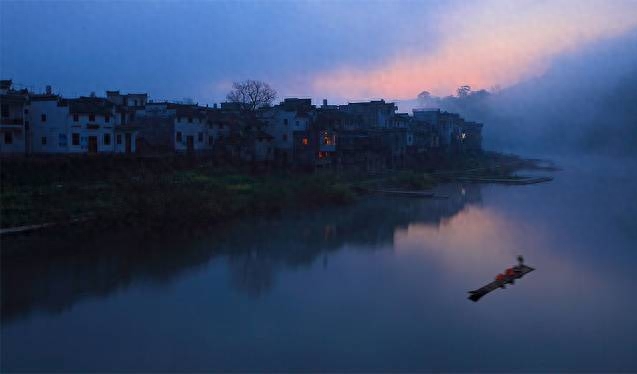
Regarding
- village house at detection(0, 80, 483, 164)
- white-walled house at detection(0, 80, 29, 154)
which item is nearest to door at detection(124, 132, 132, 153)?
village house at detection(0, 80, 483, 164)

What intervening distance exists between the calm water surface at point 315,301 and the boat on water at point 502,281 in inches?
9.4

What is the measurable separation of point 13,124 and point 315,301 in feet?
53.5

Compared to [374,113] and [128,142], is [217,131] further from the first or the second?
[374,113]

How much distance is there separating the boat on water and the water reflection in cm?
447

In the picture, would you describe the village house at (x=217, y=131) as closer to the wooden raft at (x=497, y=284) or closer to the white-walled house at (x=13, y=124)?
the white-walled house at (x=13, y=124)

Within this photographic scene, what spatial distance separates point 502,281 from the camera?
1359cm

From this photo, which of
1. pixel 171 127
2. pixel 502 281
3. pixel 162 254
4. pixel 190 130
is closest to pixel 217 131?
pixel 190 130

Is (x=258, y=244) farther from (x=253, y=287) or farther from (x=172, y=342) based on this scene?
(x=172, y=342)

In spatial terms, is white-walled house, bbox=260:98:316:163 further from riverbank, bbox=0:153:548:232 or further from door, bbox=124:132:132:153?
door, bbox=124:132:132:153

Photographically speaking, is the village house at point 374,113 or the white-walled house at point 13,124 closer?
the white-walled house at point 13,124

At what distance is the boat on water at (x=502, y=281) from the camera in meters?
12.6

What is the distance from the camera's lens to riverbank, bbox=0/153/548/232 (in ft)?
57.8

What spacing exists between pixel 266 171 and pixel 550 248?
622 inches

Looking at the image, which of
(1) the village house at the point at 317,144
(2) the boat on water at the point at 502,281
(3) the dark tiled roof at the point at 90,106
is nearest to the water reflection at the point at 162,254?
(2) the boat on water at the point at 502,281
